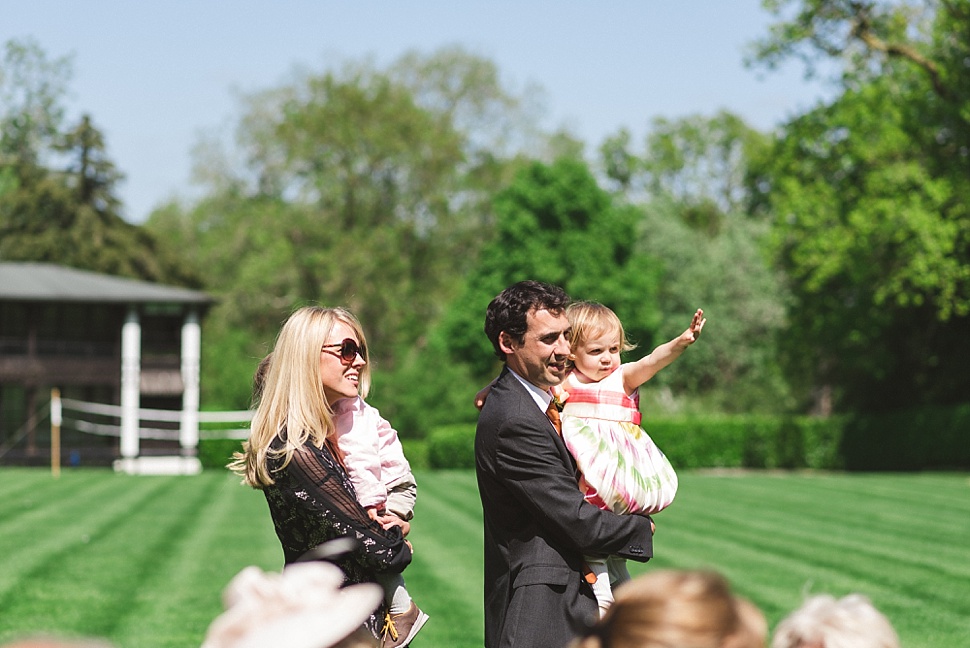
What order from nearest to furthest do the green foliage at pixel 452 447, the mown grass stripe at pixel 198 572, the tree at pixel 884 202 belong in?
the mown grass stripe at pixel 198 572 < the tree at pixel 884 202 < the green foliage at pixel 452 447

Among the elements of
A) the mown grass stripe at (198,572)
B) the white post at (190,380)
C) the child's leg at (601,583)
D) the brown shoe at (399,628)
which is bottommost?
the white post at (190,380)

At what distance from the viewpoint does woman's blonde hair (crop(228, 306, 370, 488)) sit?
13.8 feet

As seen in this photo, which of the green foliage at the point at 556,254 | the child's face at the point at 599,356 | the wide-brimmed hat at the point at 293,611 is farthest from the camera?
the green foliage at the point at 556,254

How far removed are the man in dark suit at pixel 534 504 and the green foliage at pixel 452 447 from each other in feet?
119

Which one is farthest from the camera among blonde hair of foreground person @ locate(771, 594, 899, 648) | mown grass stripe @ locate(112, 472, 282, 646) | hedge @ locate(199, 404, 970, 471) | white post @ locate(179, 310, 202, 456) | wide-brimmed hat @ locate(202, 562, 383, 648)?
white post @ locate(179, 310, 202, 456)

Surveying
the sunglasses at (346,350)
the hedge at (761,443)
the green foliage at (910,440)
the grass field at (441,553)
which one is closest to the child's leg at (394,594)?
the sunglasses at (346,350)

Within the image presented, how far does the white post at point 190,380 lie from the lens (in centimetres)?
4244

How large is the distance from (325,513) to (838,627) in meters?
2.26

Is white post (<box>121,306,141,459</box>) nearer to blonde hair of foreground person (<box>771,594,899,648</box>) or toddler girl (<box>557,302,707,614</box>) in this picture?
toddler girl (<box>557,302,707,614</box>)

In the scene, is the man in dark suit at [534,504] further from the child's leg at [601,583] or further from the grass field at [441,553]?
the grass field at [441,553]

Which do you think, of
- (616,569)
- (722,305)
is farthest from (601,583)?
(722,305)

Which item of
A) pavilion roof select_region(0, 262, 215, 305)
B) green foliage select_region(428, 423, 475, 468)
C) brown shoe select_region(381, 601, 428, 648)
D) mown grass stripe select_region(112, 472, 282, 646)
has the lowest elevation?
green foliage select_region(428, 423, 475, 468)

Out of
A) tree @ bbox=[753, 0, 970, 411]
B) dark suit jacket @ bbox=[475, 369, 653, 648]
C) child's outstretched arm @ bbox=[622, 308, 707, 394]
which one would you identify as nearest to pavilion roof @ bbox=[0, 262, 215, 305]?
tree @ bbox=[753, 0, 970, 411]

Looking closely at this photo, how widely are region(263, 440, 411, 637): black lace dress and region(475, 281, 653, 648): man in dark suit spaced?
399 mm
